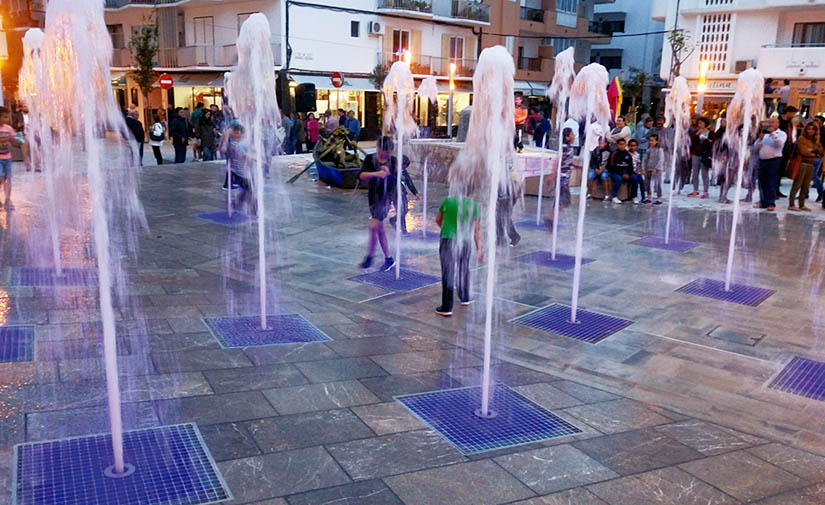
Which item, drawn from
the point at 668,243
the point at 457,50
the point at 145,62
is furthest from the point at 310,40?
the point at 668,243

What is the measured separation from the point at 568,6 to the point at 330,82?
829 inches

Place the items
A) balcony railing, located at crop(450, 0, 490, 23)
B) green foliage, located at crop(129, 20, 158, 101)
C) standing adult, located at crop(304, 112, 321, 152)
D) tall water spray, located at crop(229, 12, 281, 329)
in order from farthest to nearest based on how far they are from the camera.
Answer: balcony railing, located at crop(450, 0, 490, 23) → green foliage, located at crop(129, 20, 158, 101) → standing adult, located at crop(304, 112, 321, 152) → tall water spray, located at crop(229, 12, 281, 329)

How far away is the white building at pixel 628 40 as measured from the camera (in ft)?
151

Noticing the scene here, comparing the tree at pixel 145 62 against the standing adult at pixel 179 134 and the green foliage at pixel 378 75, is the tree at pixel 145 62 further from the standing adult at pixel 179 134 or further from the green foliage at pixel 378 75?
the standing adult at pixel 179 134

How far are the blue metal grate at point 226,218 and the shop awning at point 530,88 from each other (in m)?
34.0

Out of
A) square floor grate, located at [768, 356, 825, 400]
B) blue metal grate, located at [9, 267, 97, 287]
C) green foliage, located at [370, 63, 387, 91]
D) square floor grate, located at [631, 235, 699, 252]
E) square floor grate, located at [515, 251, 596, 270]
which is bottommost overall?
square floor grate, located at [768, 356, 825, 400]

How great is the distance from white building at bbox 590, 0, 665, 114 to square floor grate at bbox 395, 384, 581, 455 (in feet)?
141

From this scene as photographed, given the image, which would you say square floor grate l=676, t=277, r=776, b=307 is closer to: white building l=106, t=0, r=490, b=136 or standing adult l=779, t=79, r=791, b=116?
standing adult l=779, t=79, r=791, b=116

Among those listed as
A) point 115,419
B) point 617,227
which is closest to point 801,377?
point 115,419

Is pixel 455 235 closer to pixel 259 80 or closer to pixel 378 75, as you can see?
pixel 259 80

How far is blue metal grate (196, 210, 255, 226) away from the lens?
12039 mm

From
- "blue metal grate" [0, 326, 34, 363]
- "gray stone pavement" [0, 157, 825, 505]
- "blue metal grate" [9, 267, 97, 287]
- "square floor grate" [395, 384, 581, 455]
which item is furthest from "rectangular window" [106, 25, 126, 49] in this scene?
"square floor grate" [395, 384, 581, 455]

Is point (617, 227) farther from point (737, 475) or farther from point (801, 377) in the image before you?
point (737, 475)

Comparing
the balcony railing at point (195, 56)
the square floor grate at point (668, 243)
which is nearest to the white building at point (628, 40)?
the balcony railing at point (195, 56)
